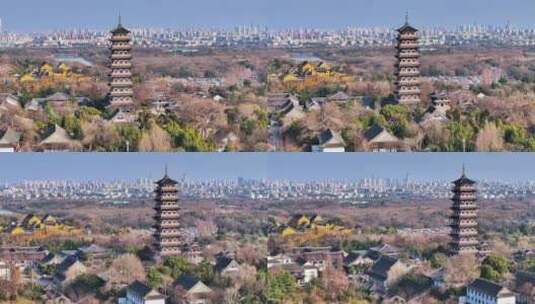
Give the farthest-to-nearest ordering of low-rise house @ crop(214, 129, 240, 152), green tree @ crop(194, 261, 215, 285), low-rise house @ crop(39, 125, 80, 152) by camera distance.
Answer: green tree @ crop(194, 261, 215, 285)
low-rise house @ crop(214, 129, 240, 152)
low-rise house @ crop(39, 125, 80, 152)

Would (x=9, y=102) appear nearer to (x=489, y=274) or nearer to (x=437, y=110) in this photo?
(x=437, y=110)

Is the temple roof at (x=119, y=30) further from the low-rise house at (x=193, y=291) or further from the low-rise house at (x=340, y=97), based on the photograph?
the low-rise house at (x=193, y=291)

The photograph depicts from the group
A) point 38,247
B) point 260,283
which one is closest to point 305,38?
point 260,283

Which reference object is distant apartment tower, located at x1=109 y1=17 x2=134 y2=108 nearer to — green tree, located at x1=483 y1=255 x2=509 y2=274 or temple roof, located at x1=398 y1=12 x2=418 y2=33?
temple roof, located at x1=398 y1=12 x2=418 y2=33

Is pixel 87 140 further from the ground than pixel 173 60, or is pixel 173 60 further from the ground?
pixel 173 60

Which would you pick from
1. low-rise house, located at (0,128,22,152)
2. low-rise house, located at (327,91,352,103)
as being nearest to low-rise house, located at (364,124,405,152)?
low-rise house, located at (327,91,352,103)

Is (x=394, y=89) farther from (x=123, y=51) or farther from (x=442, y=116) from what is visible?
(x=123, y=51)
